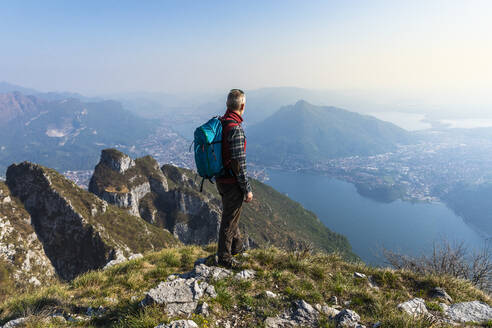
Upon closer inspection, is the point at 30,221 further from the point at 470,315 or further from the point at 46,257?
the point at 470,315

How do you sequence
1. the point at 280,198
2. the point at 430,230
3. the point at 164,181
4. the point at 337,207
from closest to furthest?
the point at 164,181 < the point at 430,230 < the point at 280,198 < the point at 337,207

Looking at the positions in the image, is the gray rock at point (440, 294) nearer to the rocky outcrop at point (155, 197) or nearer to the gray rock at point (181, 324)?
the gray rock at point (181, 324)

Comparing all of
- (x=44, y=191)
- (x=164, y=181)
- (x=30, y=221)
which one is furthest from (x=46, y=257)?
(x=164, y=181)

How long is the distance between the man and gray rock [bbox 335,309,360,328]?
2.80 m

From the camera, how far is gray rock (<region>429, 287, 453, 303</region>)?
584 centimetres

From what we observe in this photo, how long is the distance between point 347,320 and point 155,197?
106m

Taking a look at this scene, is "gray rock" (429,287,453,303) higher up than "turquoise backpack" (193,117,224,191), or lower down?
lower down

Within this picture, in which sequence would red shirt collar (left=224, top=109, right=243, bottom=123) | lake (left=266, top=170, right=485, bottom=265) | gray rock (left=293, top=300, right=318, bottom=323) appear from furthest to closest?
1. lake (left=266, top=170, right=485, bottom=265)
2. red shirt collar (left=224, top=109, right=243, bottom=123)
3. gray rock (left=293, top=300, right=318, bottom=323)

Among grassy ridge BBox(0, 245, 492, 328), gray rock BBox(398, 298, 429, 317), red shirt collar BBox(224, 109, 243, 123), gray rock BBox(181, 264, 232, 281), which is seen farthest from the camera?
gray rock BBox(181, 264, 232, 281)

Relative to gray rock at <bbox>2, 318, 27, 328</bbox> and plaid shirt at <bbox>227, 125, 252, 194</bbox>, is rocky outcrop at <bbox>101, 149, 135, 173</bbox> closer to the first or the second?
gray rock at <bbox>2, 318, 27, 328</bbox>

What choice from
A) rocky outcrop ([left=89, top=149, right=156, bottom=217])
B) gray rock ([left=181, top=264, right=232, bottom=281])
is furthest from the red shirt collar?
rocky outcrop ([left=89, top=149, right=156, bottom=217])

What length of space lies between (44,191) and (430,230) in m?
190

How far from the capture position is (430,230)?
14225cm

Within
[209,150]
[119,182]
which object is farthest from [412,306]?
[119,182]
